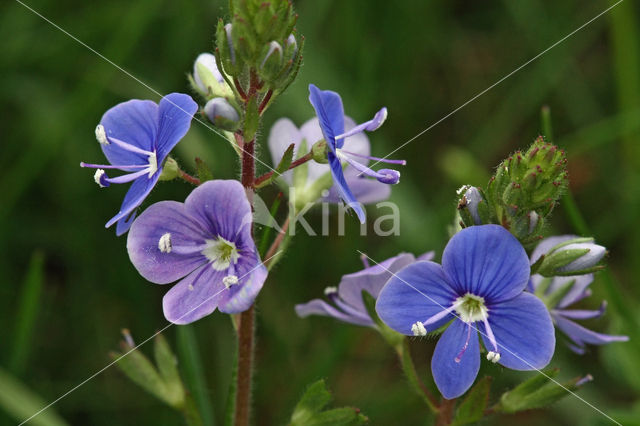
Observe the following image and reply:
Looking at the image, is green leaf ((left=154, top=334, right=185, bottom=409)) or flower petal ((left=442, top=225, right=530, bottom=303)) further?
green leaf ((left=154, top=334, right=185, bottom=409))

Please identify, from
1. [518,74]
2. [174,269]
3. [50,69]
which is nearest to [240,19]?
[174,269]

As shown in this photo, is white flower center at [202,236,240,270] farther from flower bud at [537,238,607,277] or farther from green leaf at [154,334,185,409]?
flower bud at [537,238,607,277]

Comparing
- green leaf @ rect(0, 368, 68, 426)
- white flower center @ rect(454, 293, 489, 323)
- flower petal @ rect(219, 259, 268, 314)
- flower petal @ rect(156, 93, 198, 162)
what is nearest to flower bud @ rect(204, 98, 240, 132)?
flower petal @ rect(156, 93, 198, 162)

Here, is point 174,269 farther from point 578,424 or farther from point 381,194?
point 578,424

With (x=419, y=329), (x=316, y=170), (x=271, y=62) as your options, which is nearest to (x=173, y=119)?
(x=271, y=62)

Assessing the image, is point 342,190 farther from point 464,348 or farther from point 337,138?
point 464,348

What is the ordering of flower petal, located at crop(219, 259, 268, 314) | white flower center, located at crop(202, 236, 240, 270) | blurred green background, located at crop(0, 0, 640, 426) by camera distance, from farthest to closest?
blurred green background, located at crop(0, 0, 640, 426) → white flower center, located at crop(202, 236, 240, 270) → flower petal, located at crop(219, 259, 268, 314)

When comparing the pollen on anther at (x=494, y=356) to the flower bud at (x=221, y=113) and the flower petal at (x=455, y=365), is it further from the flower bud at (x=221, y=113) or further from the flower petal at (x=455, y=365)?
the flower bud at (x=221, y=113)
